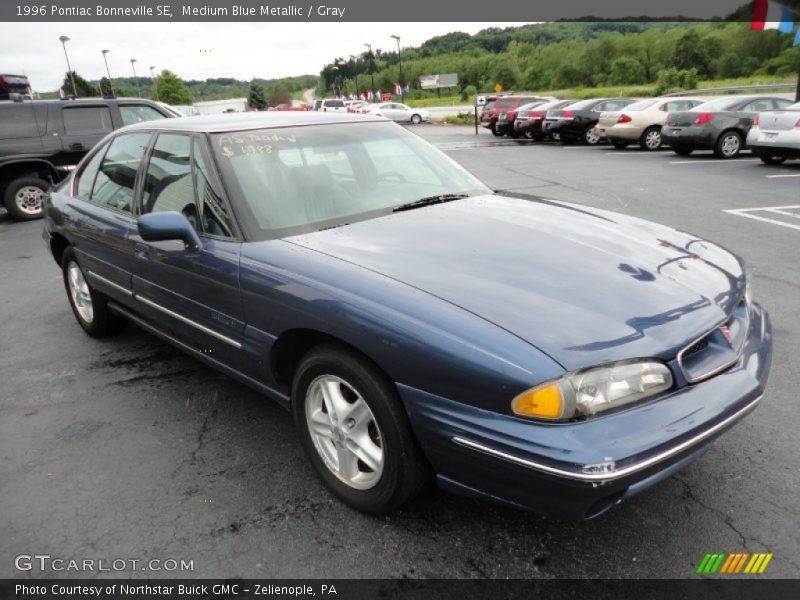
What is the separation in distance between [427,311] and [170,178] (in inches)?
77.3

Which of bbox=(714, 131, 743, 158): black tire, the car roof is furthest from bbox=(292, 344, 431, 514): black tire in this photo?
bbox=(714, 131, 743, 158): black tire

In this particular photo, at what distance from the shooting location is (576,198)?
9.42 meters

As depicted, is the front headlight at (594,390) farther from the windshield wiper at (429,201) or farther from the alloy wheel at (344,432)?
the windshield wiper at (429,201)

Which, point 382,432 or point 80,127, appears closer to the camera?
point 382,432

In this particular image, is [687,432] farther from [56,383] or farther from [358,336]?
[56,383]

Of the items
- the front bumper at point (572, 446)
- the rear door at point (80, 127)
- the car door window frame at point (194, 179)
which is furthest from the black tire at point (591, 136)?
the front bumper at point (572, 446)

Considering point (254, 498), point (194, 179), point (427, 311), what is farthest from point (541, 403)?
point (194, 179)

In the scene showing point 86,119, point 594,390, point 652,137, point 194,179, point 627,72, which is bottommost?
point 652,137

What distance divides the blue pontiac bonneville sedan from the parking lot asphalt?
248mm

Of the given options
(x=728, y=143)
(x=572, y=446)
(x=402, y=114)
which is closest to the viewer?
(x=572, y=446)

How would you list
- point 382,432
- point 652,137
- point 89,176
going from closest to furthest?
point 382,432
point 89,176
point 652,137

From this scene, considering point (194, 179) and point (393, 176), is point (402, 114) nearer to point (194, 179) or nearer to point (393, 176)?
point (393, 176)

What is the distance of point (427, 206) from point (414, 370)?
1.32 meters

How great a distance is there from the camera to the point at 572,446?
69.0 inches
